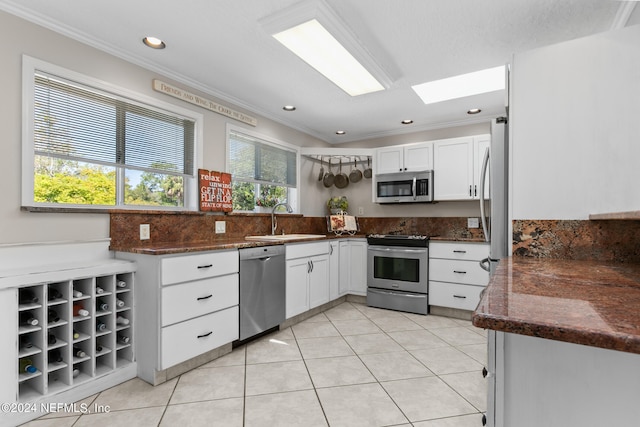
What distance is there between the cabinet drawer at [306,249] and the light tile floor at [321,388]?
2.50ft

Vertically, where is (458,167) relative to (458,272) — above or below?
above

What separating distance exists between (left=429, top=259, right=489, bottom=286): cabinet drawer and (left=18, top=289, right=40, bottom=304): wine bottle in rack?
342 cm

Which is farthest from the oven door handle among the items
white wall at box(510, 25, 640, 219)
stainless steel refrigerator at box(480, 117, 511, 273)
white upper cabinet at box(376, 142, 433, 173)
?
white wall at box(510, 25, 640, 219)

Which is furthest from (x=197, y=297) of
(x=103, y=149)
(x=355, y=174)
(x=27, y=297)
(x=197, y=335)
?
(x=355, y=174)

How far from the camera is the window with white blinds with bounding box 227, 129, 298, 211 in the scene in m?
3.46

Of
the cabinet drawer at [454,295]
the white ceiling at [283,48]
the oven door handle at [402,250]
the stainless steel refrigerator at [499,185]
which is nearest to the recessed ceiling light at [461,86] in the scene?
the white ceiling at [283,48]

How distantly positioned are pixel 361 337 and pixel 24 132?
2880mm

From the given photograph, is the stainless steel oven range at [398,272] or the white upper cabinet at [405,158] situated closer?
the stainless steel oven range at [398,272]

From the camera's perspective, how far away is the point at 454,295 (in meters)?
3.54

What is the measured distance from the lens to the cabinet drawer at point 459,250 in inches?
135

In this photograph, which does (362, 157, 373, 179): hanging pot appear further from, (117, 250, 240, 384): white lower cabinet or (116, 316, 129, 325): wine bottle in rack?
(116, 316, 129, 325): wine bottle in rack

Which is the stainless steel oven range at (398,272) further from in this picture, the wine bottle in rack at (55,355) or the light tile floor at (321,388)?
the wine bottle in rack at (55,355)

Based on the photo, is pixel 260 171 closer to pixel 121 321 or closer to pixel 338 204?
pixel 338 204

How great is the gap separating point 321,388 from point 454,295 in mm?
2107
